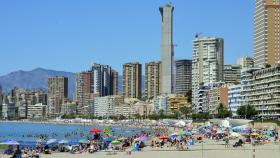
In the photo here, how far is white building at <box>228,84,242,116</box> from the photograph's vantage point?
155 meters

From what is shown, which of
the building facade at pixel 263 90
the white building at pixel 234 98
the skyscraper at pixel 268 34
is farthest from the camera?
the skyscraper at pixel 268 34

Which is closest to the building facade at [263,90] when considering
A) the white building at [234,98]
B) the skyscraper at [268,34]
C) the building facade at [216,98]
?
the white building at [234,98]

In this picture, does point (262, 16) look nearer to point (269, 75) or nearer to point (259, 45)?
point (259, 45)

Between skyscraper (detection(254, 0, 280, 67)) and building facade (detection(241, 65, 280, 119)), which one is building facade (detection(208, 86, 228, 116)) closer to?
skyscraper (detection(254, 0, 280, 67))

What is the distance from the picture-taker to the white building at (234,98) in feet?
510

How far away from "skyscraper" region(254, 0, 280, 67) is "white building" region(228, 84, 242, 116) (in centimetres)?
1574

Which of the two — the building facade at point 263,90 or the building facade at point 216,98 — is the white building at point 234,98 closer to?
the building facade at point 216,98

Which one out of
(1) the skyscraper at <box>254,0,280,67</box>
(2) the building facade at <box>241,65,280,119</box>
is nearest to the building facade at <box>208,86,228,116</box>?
(1) the skyscraper at <box>254,0,280,67</box>

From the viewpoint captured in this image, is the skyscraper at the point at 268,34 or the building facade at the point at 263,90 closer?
the building facade at the point at 263,90

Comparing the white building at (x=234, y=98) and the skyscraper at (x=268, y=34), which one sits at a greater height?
the skyscraper at (x=268, y=34)

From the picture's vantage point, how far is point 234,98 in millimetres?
159750

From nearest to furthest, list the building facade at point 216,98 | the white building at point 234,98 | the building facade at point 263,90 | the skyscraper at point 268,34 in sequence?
the building facade at point 263,90, the white building at point 234,98, the building facade at point 216,98, the skyscraper at point 268,34

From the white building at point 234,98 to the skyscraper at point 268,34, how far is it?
15741 millimetres

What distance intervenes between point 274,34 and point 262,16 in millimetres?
8364
